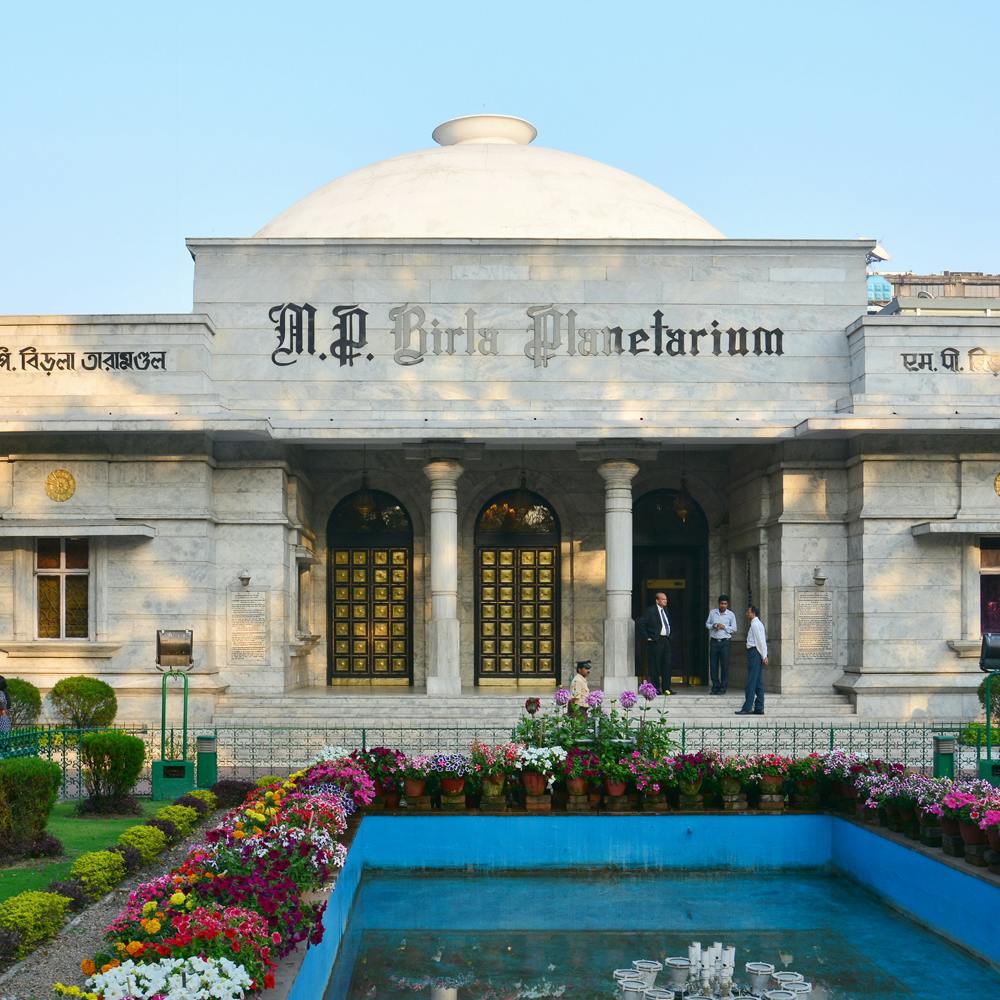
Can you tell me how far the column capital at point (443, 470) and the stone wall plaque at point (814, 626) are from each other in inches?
228

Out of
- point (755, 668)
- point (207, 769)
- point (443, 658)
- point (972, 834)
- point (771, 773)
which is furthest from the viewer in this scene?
point (443, 658)

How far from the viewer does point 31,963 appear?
8.45 metres

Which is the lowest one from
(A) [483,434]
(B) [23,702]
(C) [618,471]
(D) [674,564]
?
(B) [23,702]

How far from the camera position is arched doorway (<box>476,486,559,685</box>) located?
24016 mm

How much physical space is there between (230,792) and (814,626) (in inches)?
396

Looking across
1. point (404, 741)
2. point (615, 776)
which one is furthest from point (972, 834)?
point (404, 741)

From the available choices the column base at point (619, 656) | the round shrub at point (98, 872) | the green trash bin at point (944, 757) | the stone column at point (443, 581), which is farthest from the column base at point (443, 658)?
the round shrub at point (98, 872)

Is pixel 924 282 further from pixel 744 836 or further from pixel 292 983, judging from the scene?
pixel 292 983

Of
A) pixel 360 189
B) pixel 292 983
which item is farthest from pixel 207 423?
pixel 292 983

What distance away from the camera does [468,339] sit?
21.4 meters

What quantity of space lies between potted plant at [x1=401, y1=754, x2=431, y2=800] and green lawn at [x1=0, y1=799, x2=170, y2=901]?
9.18 ft

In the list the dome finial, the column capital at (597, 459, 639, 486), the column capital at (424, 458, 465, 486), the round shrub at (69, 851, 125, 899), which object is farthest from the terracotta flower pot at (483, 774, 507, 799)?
the dome finial

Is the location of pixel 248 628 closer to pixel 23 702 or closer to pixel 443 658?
pixel 443 658

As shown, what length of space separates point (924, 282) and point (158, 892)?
→ 217ft
